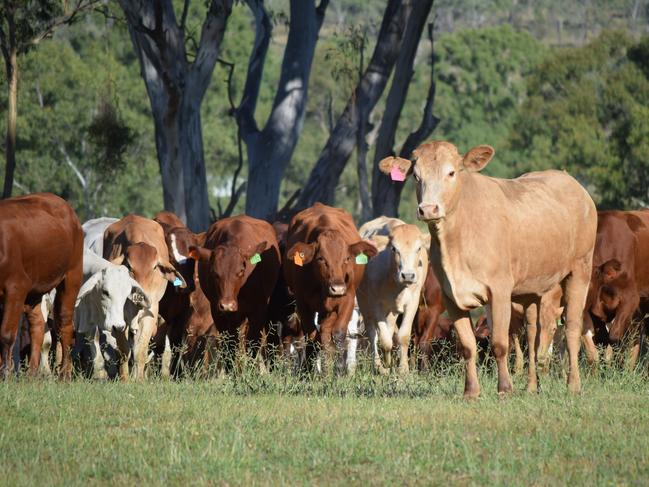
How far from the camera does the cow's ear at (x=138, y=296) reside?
48.7 ft

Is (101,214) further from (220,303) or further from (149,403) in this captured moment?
(149,403)

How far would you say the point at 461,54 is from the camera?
64188 mm

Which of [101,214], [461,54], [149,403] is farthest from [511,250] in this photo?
[461,54]

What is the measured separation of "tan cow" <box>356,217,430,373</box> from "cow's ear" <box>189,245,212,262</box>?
6.83ft

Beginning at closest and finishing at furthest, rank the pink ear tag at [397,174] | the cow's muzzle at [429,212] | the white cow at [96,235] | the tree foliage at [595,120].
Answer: the cow's muzzle at [429,212], the pink ear tag at [397,174], the white cow at [96,235], the tree foliage at [595,120]

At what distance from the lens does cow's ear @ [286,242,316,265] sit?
44.9 feet

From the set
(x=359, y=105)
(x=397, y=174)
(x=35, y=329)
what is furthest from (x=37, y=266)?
(x=359, y=105)

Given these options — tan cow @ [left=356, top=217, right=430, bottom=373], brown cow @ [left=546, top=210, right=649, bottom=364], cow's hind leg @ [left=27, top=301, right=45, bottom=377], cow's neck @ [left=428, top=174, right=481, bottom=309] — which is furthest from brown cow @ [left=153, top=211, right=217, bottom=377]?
cow's neck @ [left=428, top=174, right=481, bottom=309]

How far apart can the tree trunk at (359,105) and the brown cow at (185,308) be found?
272 inches

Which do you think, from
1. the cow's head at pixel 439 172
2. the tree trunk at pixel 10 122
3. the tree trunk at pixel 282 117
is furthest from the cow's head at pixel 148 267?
the tree trunk at pixel 282 117

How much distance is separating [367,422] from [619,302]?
6.38 meters

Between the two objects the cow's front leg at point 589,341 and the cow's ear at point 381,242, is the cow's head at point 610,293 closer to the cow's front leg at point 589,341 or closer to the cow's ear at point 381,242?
the cow's front leg at point 589,341

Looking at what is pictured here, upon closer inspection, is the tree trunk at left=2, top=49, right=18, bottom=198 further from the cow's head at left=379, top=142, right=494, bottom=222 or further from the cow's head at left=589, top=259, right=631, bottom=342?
the cow's head at left=379, top=142, right=494, bottom=222

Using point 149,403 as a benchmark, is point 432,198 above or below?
above
